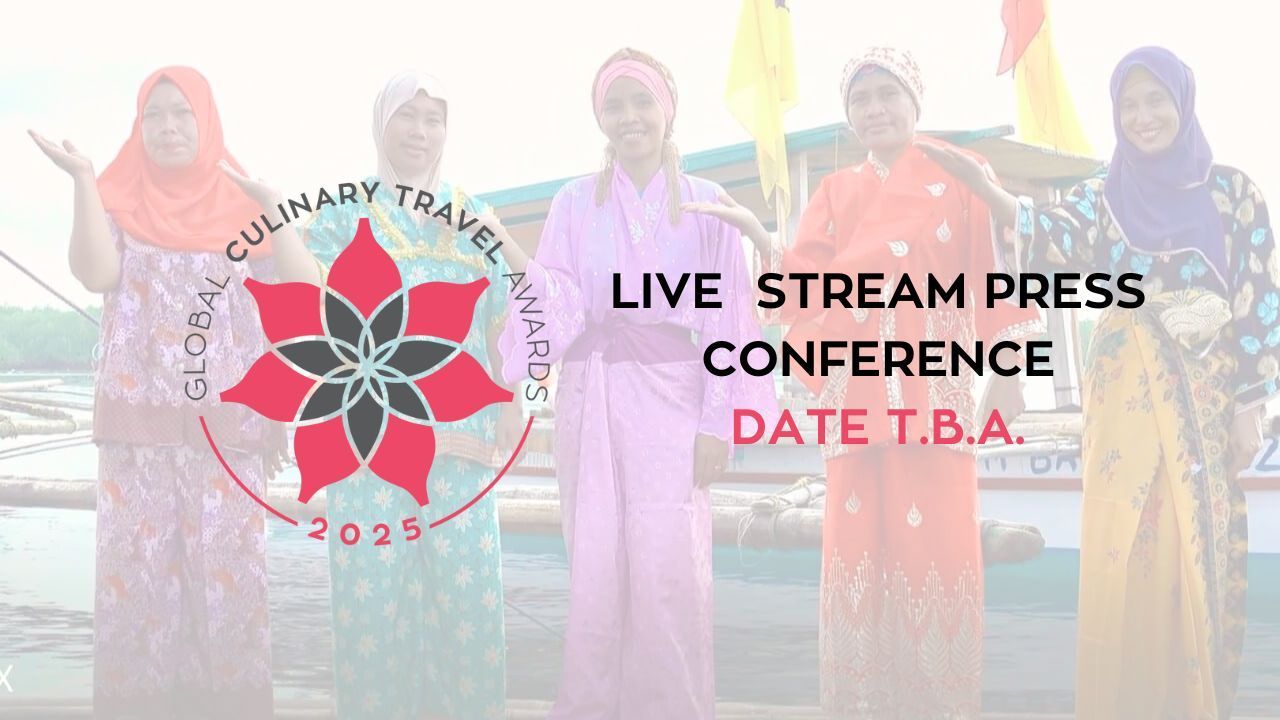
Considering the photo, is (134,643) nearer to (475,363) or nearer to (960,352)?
(475,363)

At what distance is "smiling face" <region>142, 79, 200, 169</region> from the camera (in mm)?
3066

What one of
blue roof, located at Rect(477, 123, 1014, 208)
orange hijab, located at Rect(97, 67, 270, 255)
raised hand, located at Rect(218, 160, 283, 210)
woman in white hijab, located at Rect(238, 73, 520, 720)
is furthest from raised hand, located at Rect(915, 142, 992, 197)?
blue roof, located at Rect(477, 123, 1014, 208)

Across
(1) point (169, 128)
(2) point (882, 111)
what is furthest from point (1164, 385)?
(1) point (169, 128)

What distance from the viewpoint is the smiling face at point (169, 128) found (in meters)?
3.07

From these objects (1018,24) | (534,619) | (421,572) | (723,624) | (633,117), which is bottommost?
(723,624)

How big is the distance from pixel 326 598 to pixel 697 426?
4.10m

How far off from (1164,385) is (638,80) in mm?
1463

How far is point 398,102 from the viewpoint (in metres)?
2.91

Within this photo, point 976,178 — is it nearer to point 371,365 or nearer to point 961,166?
point 961,166

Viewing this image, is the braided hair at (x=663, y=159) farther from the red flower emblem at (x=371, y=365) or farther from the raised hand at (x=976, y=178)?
the raised hand at (x=976, y=178)

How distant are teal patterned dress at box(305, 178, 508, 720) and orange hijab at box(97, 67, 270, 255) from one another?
Result: 30 centimetres

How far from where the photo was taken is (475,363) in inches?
119

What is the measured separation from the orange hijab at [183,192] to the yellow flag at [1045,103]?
9.44ft

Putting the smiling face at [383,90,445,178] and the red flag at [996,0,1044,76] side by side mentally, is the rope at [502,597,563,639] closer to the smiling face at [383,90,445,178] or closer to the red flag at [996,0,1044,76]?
the smiling face at [383,90,445,178]
